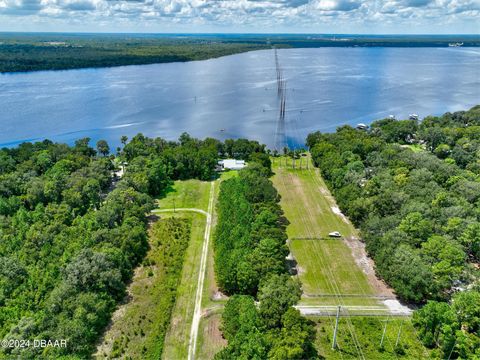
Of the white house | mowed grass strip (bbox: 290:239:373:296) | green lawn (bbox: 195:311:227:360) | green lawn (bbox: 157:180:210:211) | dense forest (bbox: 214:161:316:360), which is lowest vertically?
mowed grass strip (bbox: 290:239:373:296)

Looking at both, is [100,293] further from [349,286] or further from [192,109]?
[192,109]

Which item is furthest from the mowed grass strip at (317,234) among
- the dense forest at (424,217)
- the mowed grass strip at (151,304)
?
the mowed grass strip at (151,304)

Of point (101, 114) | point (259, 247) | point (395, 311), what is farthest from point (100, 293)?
point (101, 114)

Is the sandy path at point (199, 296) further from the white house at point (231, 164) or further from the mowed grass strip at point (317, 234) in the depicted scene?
the white house at point (231, 164)

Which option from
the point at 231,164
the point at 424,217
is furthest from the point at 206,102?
the point at 424,217

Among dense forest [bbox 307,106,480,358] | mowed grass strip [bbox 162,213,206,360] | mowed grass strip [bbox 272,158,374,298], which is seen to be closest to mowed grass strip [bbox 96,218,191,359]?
mowed grass strip [bbox 162,213,206,360]

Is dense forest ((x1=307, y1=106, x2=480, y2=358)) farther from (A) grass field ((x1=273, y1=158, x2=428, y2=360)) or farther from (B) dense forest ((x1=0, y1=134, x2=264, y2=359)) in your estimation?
(B) dense forest ((x1=0, y1=134, x2=264, y2=359))
